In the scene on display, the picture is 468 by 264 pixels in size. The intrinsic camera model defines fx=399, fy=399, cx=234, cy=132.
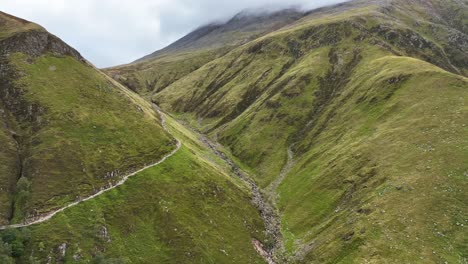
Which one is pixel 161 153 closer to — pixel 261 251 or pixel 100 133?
pixel 100 133

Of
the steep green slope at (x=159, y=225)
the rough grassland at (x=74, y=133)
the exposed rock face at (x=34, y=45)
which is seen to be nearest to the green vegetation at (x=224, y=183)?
the steep green slope at (x=159, y=225)

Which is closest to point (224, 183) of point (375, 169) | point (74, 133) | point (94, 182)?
point (94, 182)

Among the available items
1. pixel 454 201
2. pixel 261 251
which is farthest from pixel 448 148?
pixel 261 251

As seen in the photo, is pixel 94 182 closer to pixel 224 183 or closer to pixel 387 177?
pixel 224 183

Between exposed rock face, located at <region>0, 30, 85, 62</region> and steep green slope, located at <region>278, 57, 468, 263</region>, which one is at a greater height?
exposed rock face, located at <region>0, 30, 85, 62</region>

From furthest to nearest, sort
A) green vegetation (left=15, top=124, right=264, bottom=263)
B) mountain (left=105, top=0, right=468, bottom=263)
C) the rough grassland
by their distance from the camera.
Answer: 1. the rough grassland
2. green vegetation (left=15, top=124, right=264, bottom=263)
3. mountain (left=105, top=0, right=468, bottom=263)

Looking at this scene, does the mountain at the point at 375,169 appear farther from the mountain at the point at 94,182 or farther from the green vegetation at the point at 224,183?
the mountain at the point at 94,182

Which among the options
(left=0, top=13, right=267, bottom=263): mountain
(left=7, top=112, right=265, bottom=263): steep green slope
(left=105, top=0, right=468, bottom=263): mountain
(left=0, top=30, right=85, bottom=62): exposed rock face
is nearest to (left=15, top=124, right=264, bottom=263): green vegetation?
(left=7, top=112, right=265, bottom=263): steep green slope

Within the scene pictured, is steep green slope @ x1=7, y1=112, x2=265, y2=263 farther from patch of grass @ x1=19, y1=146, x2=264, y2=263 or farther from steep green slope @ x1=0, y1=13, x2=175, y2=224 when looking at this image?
steep green slope @ x1=0, y1=13, x2=175, y2=224
